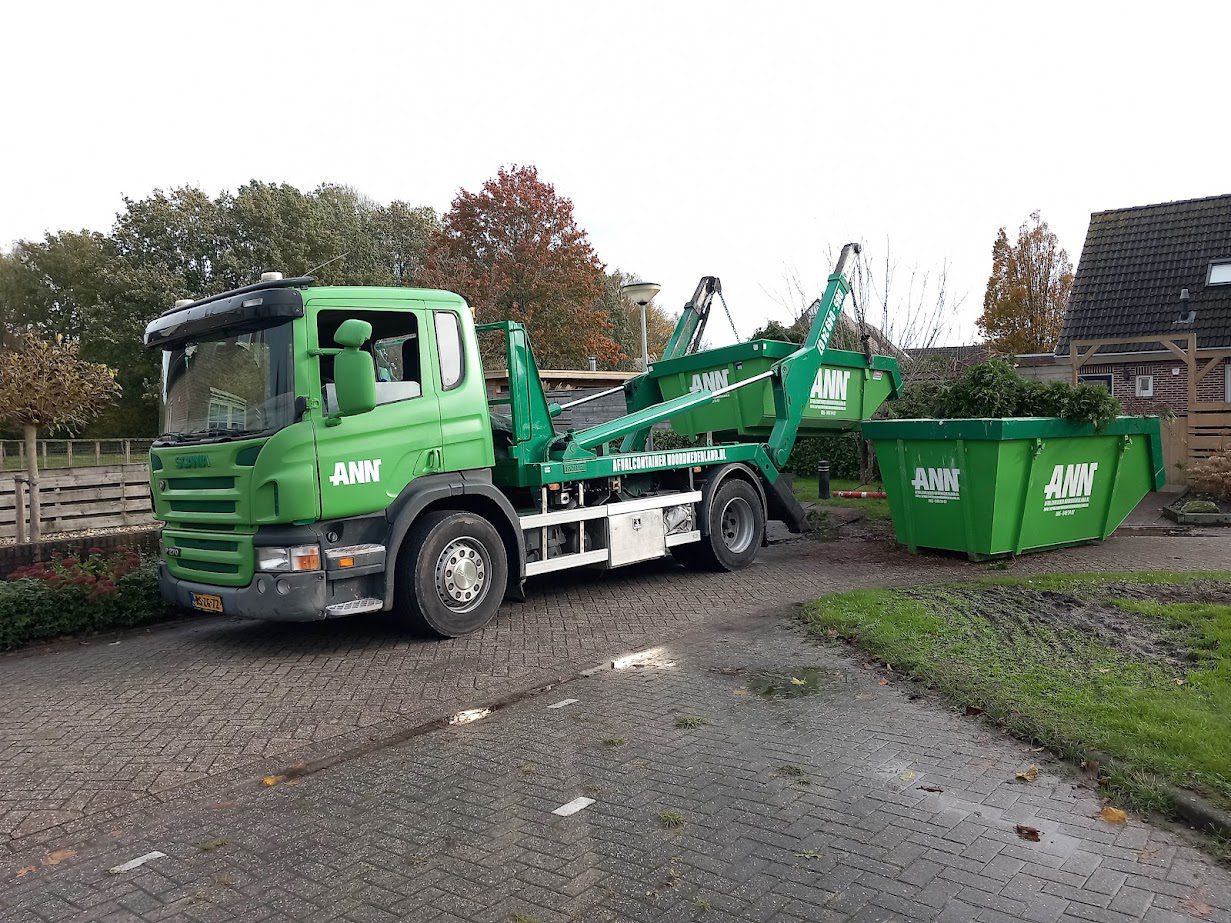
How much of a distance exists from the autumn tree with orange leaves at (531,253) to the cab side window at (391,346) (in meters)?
26.3

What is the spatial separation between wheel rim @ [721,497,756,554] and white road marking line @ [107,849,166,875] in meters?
7.26

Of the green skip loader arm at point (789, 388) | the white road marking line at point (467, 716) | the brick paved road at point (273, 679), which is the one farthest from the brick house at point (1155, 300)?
the white road marking line at point (467, 716)

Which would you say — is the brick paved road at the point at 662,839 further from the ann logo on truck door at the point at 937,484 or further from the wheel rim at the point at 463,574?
the ann logo on truck door at the point at 937,484

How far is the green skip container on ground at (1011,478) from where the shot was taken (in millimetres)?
9352

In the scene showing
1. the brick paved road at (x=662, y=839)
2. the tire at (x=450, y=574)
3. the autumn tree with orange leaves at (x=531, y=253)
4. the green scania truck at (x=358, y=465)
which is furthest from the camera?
the autumn tree with orange leaves at (x=531, y=253)

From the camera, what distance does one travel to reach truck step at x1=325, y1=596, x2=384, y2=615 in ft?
21.5

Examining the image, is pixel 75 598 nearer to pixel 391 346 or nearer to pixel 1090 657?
pixel 391 346

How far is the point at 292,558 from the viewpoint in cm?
645

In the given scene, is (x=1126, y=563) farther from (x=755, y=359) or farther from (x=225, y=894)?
(x=225, y=894)

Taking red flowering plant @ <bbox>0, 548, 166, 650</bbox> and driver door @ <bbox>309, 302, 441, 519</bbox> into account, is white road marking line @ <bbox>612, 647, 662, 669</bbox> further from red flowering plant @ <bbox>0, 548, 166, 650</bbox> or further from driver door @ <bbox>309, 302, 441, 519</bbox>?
red flowering plant @ <bbox>0, 548, 166, 650</bbox>

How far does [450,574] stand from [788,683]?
9.23 ft

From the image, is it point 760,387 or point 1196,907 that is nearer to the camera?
point 1196,907

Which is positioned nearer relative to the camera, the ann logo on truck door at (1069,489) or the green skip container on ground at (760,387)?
the ann logo on truck door at (1069,489)

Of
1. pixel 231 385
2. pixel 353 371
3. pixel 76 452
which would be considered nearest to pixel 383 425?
pixel 353 371
